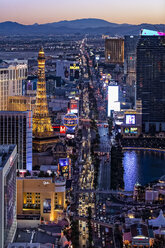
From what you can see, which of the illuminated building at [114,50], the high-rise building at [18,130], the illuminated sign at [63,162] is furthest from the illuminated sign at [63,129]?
the illuminated building at [114,50]

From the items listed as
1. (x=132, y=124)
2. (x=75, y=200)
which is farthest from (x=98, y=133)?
(x=75, y=200)

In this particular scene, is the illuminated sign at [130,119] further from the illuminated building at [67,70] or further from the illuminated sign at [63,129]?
the illuminated building at [67,70]

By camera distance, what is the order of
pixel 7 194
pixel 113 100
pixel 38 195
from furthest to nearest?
pixel 113 100
pixel 38 195
pixel 7 194

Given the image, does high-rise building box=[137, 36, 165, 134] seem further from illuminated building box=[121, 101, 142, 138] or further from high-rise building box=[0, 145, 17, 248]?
high-rise building box=[0, 145, 17, 248]

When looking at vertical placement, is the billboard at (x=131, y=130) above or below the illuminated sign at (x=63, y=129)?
below

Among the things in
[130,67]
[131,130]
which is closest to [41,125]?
[131,130]

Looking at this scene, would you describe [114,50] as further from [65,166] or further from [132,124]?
[65,166]

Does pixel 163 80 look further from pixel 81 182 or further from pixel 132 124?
pixel 81 182
